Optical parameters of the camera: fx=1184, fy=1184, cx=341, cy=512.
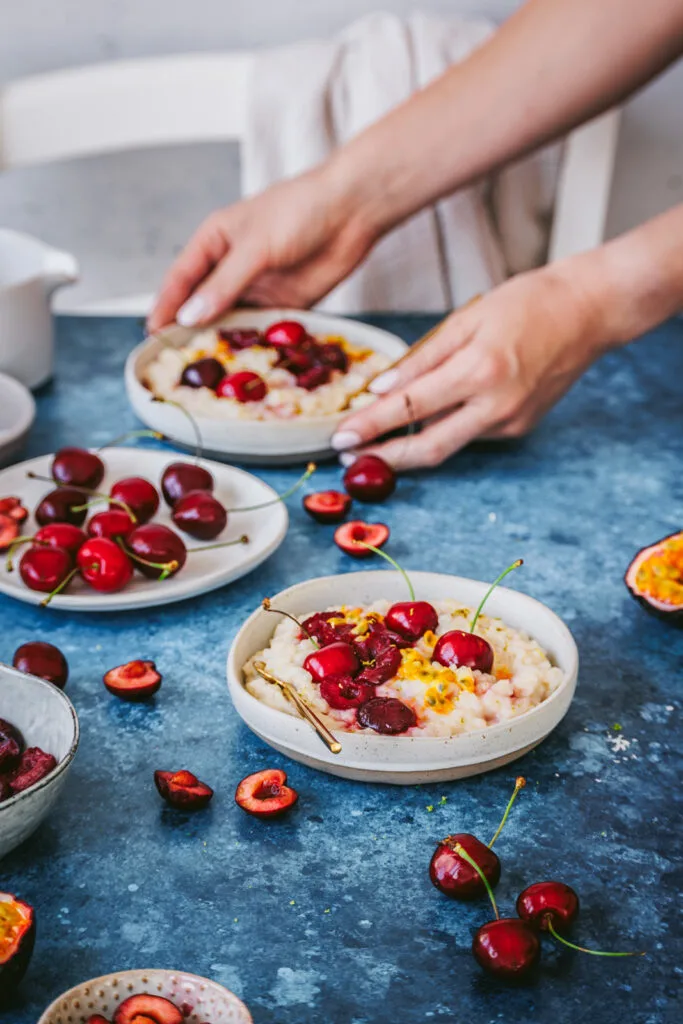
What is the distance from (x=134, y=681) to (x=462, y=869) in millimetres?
351

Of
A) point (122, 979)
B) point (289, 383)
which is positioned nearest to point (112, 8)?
point (289, 383)

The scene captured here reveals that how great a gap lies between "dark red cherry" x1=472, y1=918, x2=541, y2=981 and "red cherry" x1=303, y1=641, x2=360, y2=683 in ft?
0.79

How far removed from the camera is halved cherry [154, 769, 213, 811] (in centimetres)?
88

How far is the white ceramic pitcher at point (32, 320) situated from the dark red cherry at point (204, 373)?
0.82ft

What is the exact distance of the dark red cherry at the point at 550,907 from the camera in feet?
2.53

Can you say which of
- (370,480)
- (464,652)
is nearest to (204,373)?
(370,480)

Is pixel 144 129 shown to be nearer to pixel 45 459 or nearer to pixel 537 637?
pixel 45 459

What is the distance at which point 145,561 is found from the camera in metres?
1.16

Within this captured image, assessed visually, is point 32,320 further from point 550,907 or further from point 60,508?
point 550,907

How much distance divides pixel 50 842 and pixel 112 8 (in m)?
2.00

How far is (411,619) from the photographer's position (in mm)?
983

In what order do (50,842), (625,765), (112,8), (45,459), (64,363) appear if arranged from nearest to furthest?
(50,842) → (625,765) → (45,459) → (64,363) → (112,8)

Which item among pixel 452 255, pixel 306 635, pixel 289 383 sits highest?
pixel 306 635

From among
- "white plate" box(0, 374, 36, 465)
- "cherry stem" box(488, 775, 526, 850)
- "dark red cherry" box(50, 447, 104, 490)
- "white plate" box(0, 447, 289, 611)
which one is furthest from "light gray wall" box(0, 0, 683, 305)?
"cherry stem" box(488, 775, 526, 850)
